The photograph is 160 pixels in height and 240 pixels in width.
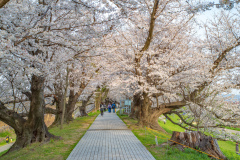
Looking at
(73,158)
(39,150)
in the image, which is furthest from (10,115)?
(73,158)

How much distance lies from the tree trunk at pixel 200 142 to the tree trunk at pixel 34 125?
665cm

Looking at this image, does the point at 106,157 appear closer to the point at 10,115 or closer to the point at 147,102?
the point at 10,115

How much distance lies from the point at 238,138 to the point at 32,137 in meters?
12.4

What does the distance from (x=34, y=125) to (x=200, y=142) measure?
7.88 meters

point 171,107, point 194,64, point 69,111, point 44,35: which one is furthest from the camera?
point 69,111

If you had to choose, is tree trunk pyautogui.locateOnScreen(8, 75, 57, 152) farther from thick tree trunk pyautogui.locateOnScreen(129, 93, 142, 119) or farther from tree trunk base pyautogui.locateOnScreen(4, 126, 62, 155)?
thick tree trunk pyautogui.locateOnScreen(129, 93, 142, 119)

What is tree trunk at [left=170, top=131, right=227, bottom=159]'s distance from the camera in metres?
7.42

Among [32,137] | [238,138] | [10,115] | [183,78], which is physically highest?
[183,78]

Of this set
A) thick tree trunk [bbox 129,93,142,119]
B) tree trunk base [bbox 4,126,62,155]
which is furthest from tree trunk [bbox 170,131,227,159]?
thick tree trunk [bbox 129,93,142,119]

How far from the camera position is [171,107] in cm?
1523

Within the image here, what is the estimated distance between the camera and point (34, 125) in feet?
32.1

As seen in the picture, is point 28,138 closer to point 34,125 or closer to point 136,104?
point 34,125

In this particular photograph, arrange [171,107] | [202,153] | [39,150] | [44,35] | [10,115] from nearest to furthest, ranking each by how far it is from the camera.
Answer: [44,35] → [202,153] → [39,150] → [10,115] → [171,107]

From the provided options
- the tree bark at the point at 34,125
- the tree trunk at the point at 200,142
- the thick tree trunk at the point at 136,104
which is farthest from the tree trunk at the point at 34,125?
the thick tree trunk at the point at 136,104
